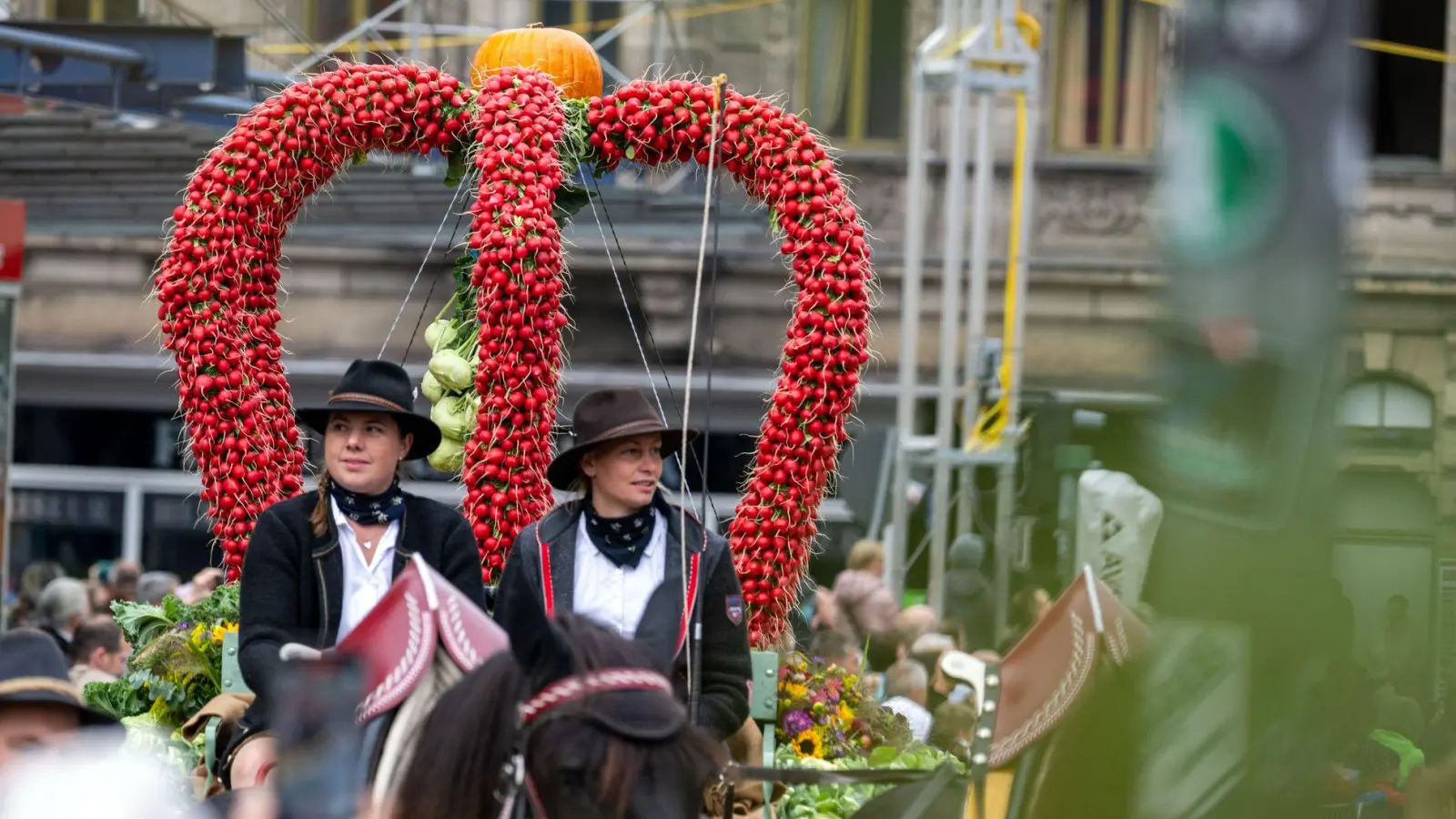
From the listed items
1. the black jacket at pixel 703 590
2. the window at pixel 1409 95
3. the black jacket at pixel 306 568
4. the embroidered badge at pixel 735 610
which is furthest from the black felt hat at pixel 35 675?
the window at pixel 1409 95

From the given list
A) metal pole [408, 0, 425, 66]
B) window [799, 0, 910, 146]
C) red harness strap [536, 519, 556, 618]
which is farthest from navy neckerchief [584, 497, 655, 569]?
window [799, 0, 910, 146]

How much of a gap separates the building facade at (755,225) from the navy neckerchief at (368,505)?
10.9 meters

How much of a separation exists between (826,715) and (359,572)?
4.59 ft

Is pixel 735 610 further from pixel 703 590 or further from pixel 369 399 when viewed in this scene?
pixel 369 399

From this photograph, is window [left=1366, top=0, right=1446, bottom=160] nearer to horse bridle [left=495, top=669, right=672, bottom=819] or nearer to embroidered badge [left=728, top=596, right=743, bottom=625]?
embroidered badge [left=728, top=596, right=743, bottom=625]

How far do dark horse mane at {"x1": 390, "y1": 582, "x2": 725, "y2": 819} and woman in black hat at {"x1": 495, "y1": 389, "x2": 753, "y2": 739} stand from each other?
1177 millimetres

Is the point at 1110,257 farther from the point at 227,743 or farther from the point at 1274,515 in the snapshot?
the point at 1274,515

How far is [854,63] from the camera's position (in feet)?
63.7

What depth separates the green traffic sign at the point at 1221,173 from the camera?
6.48ft

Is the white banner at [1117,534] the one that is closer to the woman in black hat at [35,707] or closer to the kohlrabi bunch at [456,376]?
the kohlrabi bunch at [456,376]

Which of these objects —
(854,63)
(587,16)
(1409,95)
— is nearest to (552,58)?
(1409,95)

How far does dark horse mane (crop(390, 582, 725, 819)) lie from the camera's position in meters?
3.46

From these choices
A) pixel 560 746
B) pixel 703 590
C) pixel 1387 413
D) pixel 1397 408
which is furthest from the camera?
pixel 1397 408

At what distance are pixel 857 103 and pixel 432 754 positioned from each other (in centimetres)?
1631
